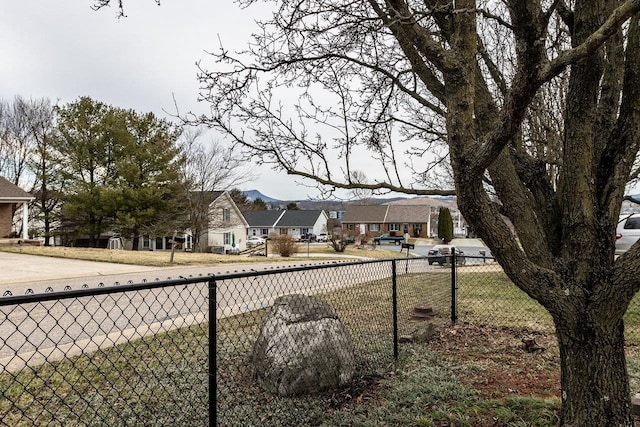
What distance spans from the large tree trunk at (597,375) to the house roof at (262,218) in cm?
5644

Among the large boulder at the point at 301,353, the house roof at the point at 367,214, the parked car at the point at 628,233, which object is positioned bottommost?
the large boulder at the point at 301,353

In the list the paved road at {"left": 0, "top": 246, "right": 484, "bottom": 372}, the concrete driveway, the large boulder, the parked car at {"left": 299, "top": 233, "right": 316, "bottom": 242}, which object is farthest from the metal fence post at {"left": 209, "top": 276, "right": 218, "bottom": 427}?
the parked car at {"left": 299, "top": 233, "right": 316, "bottom": 242}

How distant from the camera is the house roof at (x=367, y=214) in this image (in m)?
58.0

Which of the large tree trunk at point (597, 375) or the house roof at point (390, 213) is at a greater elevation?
the house roof at point (390, 213)

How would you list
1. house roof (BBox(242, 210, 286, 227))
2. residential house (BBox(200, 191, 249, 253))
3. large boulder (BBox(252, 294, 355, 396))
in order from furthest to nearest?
house roof (BBox(242, 210, 286, 227))
residential house (BBox(200, 191, 249, 253))
large boulder (BBox(252, 294, 355, 396))

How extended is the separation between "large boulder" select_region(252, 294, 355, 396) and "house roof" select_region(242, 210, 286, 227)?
5471cm

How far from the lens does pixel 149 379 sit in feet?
13.3

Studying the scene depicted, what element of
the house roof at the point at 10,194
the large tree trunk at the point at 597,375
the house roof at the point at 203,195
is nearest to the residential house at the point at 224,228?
the house roof at the point at 203,195

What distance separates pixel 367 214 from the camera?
5912 cm

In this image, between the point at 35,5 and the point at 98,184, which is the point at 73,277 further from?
the point at 98,184

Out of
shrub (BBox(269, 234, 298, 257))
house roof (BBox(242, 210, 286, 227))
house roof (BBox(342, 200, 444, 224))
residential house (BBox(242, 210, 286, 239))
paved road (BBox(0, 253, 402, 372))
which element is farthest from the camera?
house roof (BBox(242, 210, 286, 227))

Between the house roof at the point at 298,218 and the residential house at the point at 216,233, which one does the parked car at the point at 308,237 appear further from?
the residential house at the point at 216,233

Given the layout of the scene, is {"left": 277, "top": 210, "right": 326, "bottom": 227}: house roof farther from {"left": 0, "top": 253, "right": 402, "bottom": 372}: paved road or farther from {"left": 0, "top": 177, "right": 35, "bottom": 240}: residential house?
{"left": 0, "top": 253, "right": 402, "bottom": 372}: paved road

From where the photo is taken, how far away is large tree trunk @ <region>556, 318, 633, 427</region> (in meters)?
2.53
